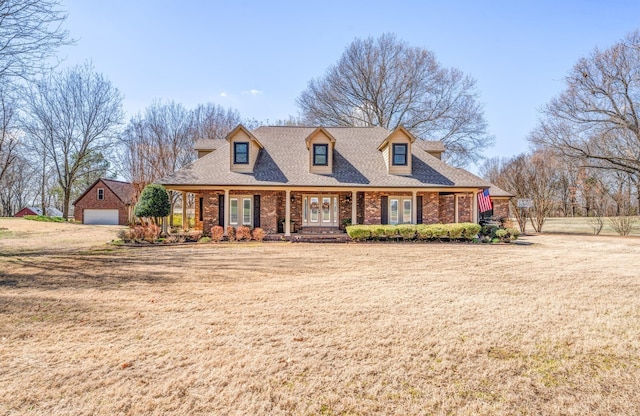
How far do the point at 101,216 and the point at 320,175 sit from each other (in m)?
27.2

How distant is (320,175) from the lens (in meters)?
17.4

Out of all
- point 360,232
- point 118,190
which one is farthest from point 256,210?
point 118,190

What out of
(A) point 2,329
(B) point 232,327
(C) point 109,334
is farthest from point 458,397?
(A) point 2,329

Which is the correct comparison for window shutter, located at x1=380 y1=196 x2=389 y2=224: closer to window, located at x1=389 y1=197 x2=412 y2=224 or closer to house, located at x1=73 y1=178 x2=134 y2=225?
window, located at x1=389 y1=197 x2=412 y2=224

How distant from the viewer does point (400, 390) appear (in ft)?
9.80

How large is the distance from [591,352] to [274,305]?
4.32m

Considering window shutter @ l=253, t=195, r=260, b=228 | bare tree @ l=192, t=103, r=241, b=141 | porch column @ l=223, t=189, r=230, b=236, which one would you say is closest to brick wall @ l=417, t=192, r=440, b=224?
window shutter @ l=253, t=195, r=260, b=228

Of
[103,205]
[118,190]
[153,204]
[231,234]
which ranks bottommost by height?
[231,234]

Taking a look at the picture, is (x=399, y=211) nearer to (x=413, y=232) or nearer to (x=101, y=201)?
(x=413, y=232)

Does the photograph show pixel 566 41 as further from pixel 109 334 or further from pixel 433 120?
pixel 109 334

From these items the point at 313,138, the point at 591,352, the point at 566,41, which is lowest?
the point at 591,352

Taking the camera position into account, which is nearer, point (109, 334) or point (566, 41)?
point (109, 334)

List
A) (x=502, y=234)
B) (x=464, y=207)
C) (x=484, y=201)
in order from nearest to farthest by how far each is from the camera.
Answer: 1. (x=502, y=234)
2. (x=484, y=201)
3. (x=464, y=207)

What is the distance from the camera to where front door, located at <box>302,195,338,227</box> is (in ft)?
59.8
